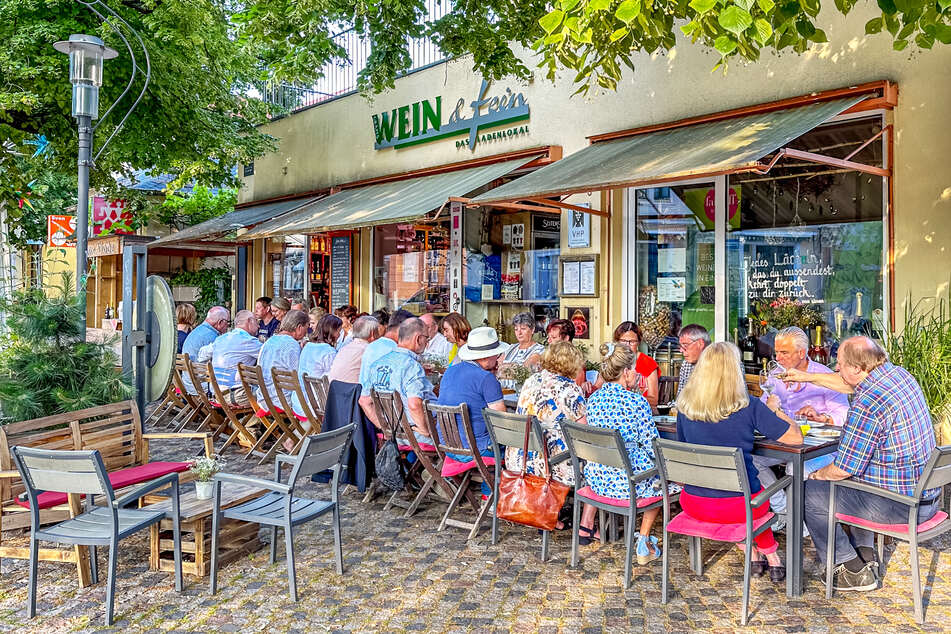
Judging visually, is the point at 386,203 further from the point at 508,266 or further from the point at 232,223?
the point at 232,223

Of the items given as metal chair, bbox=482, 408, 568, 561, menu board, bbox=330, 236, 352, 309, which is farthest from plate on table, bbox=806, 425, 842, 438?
menu board, bbox=330, 236, 352, 309

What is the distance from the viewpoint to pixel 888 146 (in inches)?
257

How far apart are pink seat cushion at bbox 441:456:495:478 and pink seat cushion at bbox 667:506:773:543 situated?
1569mm

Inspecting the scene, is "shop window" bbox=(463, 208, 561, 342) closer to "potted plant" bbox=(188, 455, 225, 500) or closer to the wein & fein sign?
the wein & fein sign

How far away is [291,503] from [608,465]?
1.77 m

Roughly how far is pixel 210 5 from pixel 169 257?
781 centimetres

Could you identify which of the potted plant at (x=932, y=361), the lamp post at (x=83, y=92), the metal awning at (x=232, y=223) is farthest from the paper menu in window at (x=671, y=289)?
the metal awning at (x=232, y=223)

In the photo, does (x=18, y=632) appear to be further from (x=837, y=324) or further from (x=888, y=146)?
(x=888, y=146)

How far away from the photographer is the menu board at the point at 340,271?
1273 centimetres

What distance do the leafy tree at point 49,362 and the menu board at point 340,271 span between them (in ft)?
24.3

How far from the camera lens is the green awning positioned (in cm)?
557

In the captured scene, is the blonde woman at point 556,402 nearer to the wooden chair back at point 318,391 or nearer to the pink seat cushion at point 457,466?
the pink seat cushion at point 457,466

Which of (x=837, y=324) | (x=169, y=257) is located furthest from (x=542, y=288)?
(x=169, y=257)

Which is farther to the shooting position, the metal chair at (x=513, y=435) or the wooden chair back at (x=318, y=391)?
the wooden chair back at (x=318, y=391)
